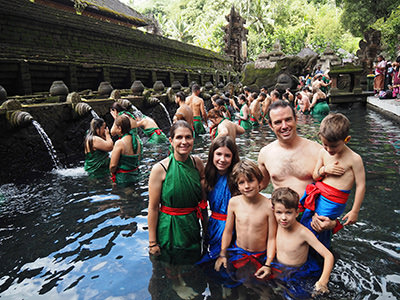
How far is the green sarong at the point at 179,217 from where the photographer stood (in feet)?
9.53

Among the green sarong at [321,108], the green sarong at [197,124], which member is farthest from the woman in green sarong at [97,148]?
the green sarong at [321,108]

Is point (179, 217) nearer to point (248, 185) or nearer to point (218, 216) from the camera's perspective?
point (218, 216)

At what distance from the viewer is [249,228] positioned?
2.74 metres

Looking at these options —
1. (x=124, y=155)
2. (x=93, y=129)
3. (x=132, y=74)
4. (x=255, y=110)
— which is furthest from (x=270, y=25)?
(x=124, y=155)

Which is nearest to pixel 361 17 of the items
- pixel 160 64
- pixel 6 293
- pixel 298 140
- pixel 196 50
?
pixel 196 50

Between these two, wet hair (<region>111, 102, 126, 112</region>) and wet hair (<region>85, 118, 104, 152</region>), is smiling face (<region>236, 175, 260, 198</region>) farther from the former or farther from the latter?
wet hair (<region>111, 102, 126, 112</region>)

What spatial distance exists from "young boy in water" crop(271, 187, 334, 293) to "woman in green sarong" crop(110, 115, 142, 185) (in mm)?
3467

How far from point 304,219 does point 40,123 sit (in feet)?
19.2

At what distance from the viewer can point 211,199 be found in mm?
3057

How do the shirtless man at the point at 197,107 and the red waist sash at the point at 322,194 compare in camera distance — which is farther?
the shirtless man at the point at 197,107

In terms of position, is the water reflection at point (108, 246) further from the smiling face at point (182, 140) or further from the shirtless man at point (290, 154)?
the smiling face at point (182, 140)

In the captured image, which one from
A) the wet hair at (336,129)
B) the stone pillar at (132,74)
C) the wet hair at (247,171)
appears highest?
the stone pillar at (132,74)

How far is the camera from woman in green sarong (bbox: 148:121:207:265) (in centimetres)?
289

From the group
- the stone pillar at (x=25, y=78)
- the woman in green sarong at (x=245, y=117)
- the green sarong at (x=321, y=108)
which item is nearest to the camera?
the stone pillar at (x=25, y=78)
